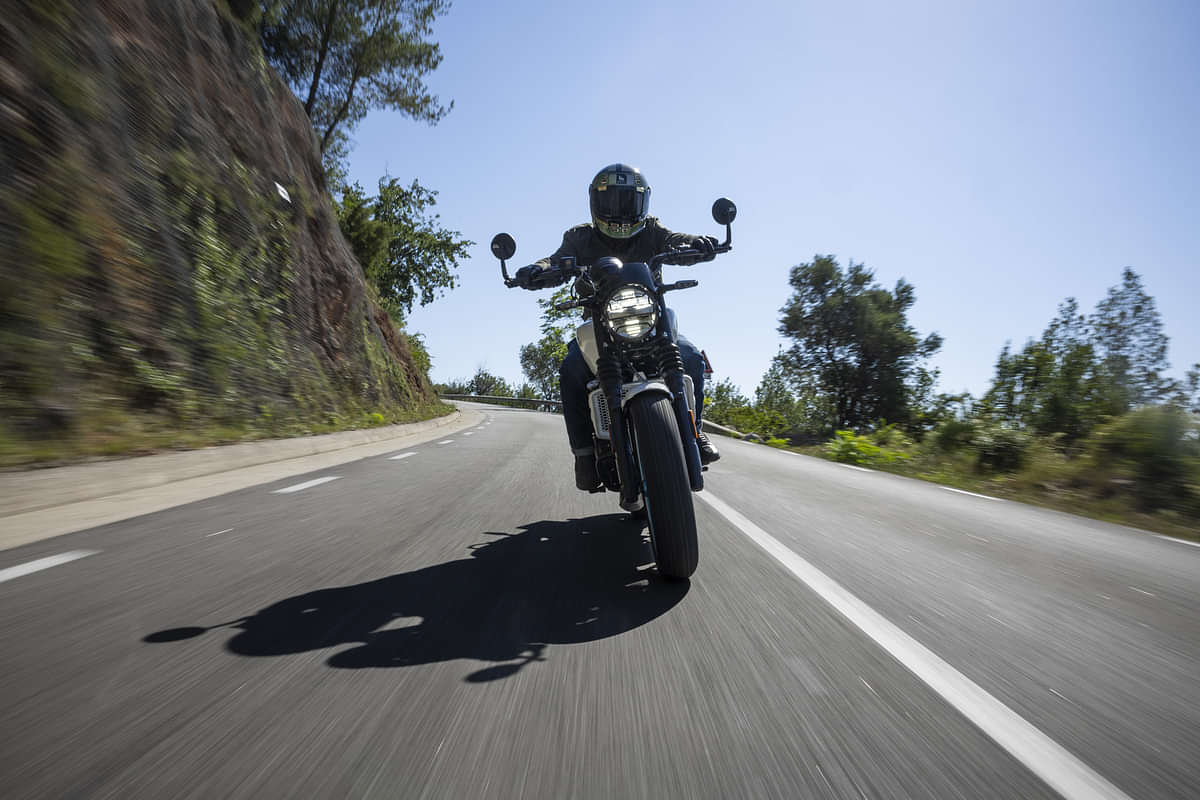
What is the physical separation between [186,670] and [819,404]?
162 feet

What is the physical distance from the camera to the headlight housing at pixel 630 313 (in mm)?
3398

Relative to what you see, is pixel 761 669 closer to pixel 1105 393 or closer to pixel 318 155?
pixel 1105 393

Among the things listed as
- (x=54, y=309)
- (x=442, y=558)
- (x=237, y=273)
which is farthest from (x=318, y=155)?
(x=442, y=558)

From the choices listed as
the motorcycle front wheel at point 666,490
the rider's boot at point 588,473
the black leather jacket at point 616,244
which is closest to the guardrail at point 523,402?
the black leather jacket at point 616,244

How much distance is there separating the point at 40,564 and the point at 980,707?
3848mm

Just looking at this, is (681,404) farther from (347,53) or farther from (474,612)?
(347,53)

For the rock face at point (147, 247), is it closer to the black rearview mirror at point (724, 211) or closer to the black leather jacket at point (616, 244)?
the black leather jacket at point (616, 244)

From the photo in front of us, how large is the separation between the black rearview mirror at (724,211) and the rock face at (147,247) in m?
4.91

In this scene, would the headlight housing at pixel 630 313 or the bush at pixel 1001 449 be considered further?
the bush at pixel 1001 449

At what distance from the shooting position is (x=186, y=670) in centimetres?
198

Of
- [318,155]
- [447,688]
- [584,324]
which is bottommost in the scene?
[447,688]

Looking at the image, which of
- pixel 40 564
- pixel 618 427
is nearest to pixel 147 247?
pixel 40 564

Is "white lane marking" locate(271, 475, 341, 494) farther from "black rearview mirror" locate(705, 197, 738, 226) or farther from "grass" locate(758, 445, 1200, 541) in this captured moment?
"grass" locate(758, 445, 1200, 541)

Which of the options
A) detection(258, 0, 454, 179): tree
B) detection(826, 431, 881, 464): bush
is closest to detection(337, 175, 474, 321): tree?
detection(258, 0, 454, 179): tree
